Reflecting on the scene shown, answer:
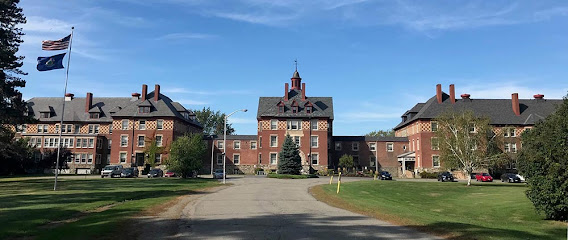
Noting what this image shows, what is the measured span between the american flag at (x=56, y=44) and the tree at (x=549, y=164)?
106ft

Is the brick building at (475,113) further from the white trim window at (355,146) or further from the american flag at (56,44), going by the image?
the american flag at (56,44)

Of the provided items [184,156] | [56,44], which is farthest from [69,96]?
[56,44]

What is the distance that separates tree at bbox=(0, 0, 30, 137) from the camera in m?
34.5

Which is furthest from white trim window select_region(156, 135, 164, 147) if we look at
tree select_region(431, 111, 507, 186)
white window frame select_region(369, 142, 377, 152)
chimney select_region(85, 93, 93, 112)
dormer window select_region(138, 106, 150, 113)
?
tree select_region(431, 111, 507, 186)

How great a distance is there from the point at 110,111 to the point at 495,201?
210 ft

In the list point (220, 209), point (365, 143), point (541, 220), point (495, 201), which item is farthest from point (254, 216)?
point (365, 143)

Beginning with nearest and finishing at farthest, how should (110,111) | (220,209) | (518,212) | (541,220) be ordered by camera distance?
(220,209) → (541,220) → (518,212) → (110,111)

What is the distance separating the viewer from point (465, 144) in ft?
147

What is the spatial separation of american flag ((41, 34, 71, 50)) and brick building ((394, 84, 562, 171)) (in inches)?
2123

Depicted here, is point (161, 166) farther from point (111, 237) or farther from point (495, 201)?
point (111, 237)

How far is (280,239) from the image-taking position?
10172 millimetres

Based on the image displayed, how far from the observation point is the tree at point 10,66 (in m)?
34.5

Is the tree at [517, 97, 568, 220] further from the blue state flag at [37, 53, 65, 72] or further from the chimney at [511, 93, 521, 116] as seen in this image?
the chimney at [511, 93, 521, 116]

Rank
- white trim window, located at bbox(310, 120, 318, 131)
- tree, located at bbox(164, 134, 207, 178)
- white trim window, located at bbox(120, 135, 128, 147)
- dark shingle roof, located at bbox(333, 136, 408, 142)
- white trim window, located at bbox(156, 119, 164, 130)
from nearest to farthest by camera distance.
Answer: tree, located at bbox(164, 134, 207, 178) → white trim window, located at bbox(156, 119, 164, 130) → white trim window, located at bbox(120, 135, 128, 147) → white trim window, located at bbox(310, 120, 318, 131) → dark shingle roof, located at bbox(333, 136, 408, 142)
